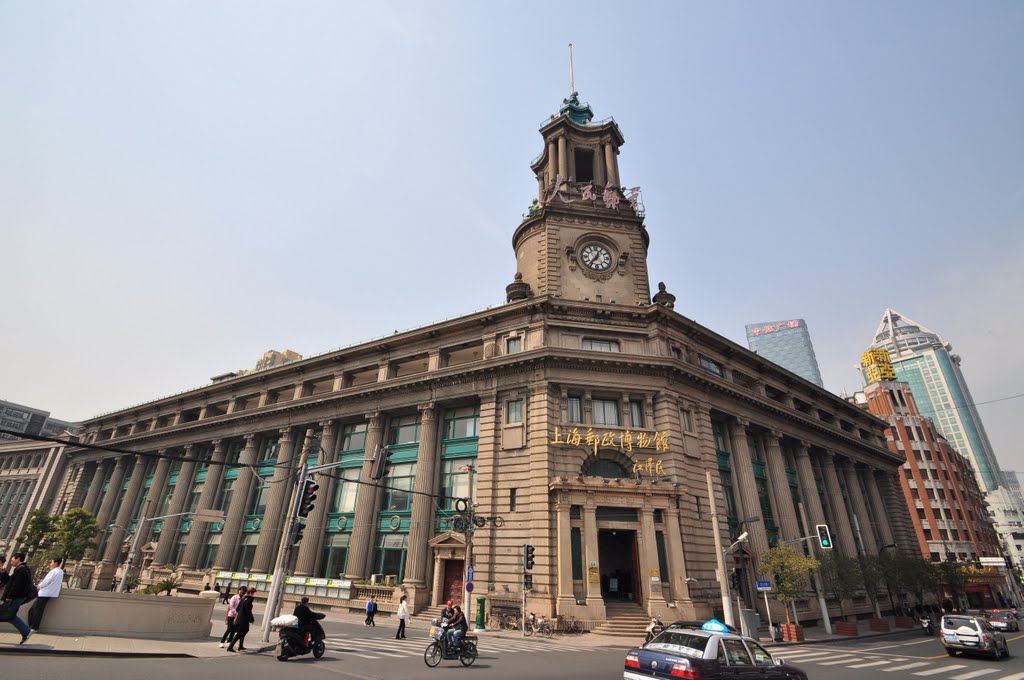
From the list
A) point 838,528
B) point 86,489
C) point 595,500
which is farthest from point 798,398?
point 86,489

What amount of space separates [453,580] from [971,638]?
82.8 ft

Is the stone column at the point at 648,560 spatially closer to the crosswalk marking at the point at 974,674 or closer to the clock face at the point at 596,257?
the crosswalk marking at the point at 974,674

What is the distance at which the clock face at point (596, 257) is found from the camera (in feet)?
129

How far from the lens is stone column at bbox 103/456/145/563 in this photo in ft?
167

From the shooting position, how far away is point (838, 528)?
4419 cm

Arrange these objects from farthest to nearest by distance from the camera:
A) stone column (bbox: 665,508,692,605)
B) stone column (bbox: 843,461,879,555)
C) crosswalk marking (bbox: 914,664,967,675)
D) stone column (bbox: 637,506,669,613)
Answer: stone column (bbox: 843,461,879,555), stone column (bbox: 665,508,692,605), stone column (bbox: 637,506,669,613), crosswalk marking (bbox: 914,664,967,675)

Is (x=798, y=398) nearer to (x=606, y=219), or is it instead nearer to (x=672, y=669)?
(x=606, y=219)

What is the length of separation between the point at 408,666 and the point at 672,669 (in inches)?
331

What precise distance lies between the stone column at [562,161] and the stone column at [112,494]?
2389 inches

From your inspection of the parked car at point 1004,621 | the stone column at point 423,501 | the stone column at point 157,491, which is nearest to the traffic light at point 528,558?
the stone column at point 423,501

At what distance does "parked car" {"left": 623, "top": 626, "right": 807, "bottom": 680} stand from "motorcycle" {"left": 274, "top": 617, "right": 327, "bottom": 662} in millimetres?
9674

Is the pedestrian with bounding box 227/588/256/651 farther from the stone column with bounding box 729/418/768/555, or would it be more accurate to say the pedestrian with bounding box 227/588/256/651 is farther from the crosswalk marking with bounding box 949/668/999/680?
the stone column with bounding box 729/418/768/555

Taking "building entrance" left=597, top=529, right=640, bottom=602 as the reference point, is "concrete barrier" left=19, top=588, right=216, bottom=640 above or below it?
below

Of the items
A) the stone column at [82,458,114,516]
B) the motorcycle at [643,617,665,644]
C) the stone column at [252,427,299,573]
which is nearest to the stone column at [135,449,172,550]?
the stone column at [82,458,114,516]
